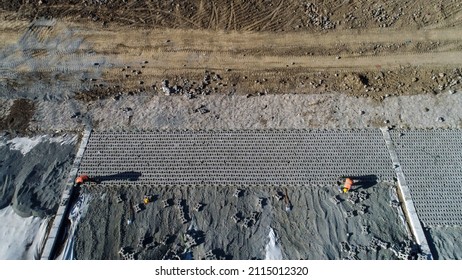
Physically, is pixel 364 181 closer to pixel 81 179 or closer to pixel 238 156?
pixel 238 156

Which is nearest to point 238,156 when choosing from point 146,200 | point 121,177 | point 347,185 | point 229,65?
point 146,200

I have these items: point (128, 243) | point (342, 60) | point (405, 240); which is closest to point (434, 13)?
point (342, 60)

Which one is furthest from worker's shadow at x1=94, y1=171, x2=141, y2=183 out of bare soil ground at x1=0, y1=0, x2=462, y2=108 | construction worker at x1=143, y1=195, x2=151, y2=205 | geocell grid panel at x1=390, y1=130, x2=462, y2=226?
geocell grid panel at x1=390, y1=130, x2=462, y2=226

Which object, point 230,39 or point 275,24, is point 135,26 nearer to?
point 230,39

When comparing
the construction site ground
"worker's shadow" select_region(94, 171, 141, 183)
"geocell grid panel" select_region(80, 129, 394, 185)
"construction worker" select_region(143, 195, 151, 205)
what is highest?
the construction site ground

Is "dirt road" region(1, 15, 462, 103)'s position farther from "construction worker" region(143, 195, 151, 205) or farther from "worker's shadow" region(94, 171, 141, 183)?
"construction worker" region(143, 195, 151, 205)

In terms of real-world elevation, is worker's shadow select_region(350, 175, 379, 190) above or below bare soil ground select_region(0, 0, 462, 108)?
below
